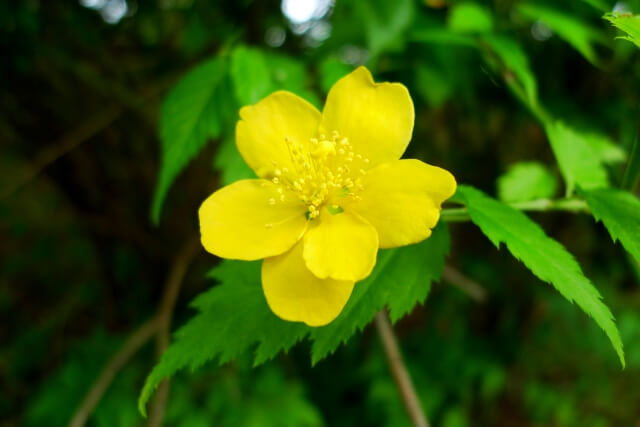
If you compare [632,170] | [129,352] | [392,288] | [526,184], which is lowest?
[129,352]

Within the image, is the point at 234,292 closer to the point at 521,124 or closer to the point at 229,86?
the point at 229,86

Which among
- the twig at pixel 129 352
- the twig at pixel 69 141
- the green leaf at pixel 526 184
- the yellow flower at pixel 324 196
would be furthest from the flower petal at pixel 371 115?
the twig at pixel 69 141

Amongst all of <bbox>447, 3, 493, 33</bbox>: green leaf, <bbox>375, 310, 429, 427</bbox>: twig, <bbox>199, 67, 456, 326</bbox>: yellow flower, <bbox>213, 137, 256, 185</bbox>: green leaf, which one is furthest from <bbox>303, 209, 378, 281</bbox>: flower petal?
<bbox>447, 3, 493, 33</bbox>: green leaf

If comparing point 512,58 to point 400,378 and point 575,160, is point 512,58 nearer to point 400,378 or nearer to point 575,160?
point 575,160

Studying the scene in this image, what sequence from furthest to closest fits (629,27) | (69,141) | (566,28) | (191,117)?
(69,141), (566,28), (191,117), (629,27)

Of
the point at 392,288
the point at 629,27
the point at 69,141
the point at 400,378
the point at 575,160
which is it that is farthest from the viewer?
the point at 69,141

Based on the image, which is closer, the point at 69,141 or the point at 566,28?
the point at 566,28

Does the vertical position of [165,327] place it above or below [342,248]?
below

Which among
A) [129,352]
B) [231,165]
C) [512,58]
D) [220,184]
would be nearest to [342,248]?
[231,165]
